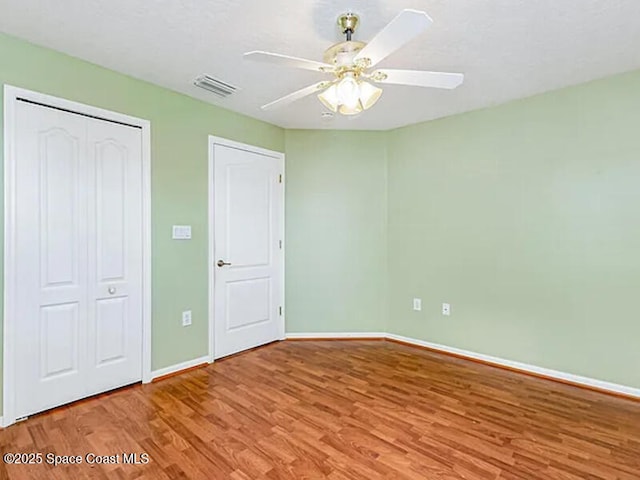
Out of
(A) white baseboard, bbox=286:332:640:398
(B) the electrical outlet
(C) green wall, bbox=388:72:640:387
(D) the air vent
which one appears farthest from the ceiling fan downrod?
(A) white baseboard, bbox=286:332:640:398

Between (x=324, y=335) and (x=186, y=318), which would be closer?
(x=186, y=318)

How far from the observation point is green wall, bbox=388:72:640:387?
2.55 metres

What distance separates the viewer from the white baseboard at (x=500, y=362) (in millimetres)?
2568

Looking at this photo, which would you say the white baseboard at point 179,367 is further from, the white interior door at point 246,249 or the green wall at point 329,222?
the green wall at point 329,222

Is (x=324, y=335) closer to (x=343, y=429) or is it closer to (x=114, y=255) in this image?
(x=343, y=429)

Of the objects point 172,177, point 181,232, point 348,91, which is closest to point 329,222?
point 181,232

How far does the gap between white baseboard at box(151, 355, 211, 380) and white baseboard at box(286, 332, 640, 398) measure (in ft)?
3.32

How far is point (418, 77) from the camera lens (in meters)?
1.72

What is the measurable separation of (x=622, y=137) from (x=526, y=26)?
1.29 metres

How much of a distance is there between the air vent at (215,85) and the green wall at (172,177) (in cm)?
30

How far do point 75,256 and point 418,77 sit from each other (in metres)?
2.44

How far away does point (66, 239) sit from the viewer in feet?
7.61

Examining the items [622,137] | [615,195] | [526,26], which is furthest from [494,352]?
[526,26]

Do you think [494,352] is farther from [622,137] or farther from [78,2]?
[78,2]
